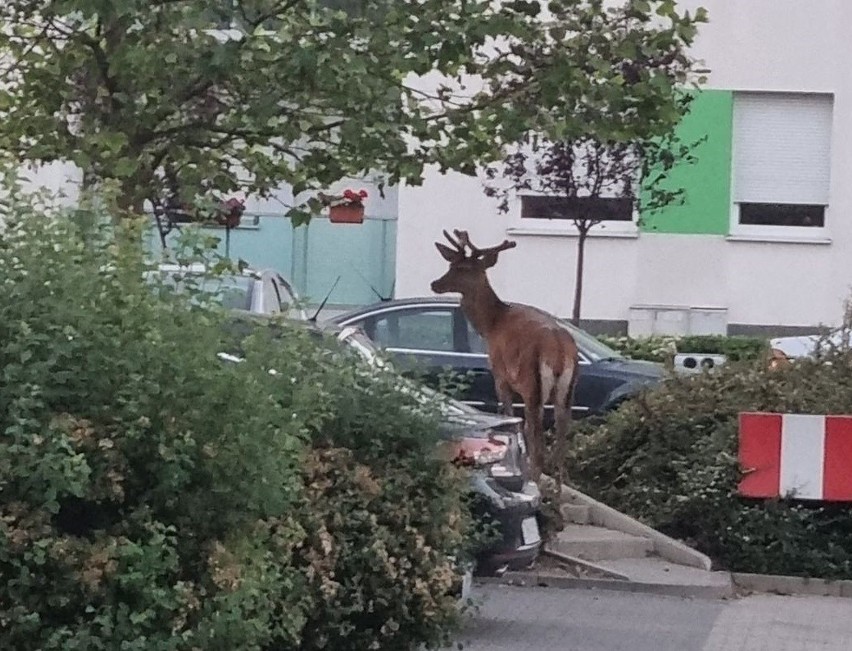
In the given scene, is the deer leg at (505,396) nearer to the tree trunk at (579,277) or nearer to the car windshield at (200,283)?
the car windshield at (200,283)

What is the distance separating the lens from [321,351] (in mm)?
7727

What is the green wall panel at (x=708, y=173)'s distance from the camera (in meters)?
27.9

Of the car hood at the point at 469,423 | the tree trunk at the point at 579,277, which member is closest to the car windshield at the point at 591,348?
the tree trunk at the point at 579,277

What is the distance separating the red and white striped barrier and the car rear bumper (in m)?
3.48

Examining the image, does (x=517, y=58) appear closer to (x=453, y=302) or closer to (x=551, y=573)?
(x=551, y=573)

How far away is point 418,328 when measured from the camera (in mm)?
18734

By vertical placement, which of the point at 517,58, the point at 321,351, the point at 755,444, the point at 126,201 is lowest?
the point at 755,444

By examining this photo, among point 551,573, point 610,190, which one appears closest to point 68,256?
point 551,573

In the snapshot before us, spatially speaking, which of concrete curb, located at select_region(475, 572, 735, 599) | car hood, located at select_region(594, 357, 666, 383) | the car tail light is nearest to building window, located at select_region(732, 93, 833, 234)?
car hood, located at select_region(594, 357, 666, 383)

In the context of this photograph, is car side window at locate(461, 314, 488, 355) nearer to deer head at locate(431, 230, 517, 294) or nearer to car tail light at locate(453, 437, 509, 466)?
deer head at locate(431, 230, 517, 294)

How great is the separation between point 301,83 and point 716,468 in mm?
6022

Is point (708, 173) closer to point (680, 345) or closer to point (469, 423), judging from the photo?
point (680, 345)

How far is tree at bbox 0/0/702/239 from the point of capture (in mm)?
9438

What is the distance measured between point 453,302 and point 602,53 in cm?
889
